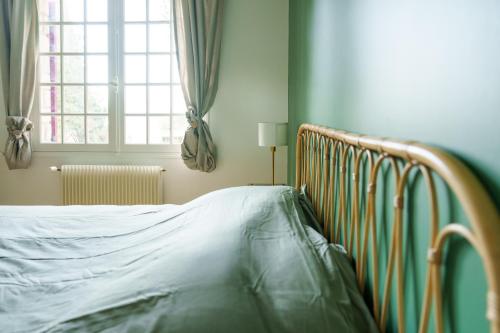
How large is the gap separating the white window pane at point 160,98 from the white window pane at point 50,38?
90 centimetres

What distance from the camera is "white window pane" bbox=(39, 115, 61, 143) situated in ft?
13.7

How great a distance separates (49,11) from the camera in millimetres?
4121

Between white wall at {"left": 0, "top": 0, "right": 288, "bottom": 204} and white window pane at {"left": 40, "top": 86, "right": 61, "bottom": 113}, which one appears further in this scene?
white window pane at {"left": 40, "top": 86, "right": 61, "bottom": 113}

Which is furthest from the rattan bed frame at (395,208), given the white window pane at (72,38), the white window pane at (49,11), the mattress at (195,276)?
the white window pane at (49,11)

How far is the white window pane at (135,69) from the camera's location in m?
4.12

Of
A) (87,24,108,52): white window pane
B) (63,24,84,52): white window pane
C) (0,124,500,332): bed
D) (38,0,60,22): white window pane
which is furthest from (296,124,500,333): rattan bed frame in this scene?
(38,0,60,22): white window pane

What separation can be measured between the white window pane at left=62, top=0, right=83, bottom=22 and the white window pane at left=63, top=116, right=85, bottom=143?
2.77ft

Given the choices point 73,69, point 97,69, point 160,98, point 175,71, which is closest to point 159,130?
point 160,98

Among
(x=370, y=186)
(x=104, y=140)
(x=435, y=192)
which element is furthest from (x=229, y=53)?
(x=435, y=192)

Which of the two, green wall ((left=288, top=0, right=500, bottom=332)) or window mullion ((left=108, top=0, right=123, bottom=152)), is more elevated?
window mullion ((left=108, top=0, right=123, bottom=152))

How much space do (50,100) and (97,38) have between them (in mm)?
681

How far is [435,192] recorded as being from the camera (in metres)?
0.91

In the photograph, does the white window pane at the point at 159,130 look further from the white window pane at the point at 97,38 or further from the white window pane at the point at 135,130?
the white window pane at the point at 97,38

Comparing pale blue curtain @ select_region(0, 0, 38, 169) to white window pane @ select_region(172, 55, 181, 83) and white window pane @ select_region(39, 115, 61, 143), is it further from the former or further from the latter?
white window pane @ select_region(172, 55, 181, 83)
